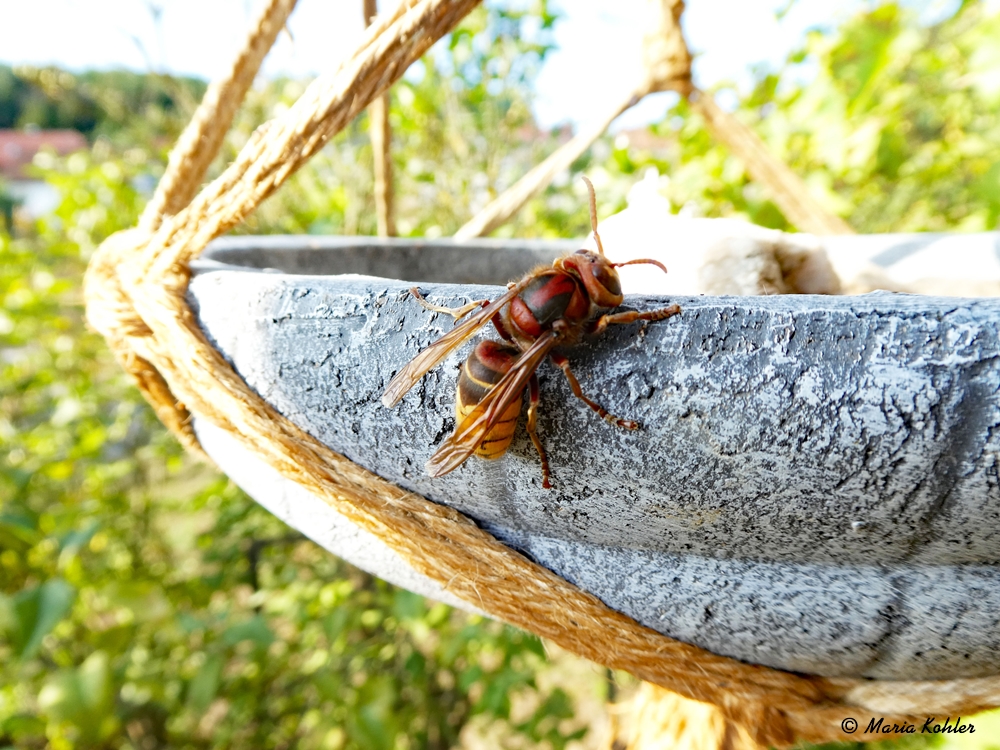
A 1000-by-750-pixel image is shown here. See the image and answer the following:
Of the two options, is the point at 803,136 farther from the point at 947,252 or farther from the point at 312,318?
the point at 312,318

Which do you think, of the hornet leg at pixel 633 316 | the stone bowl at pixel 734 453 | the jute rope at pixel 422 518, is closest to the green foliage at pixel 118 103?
the jute rope at pixel 422 518

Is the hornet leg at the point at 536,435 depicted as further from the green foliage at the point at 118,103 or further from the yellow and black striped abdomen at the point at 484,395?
the green foliage at the point at 118,103

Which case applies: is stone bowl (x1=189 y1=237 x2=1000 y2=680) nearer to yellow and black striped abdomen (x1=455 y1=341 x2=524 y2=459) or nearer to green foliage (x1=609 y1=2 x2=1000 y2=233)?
yellow and black striped abdomen (x1=455 y1=341 x2=524 y2=459)

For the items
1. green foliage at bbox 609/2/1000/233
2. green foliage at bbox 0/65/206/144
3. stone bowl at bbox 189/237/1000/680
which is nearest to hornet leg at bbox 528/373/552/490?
stone bowl at bbox 189/237/1000/680

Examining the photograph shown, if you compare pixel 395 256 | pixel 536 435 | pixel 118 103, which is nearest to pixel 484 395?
pixel 536 435

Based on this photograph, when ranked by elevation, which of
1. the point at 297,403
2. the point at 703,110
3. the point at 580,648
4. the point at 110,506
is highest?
the point at 703,110

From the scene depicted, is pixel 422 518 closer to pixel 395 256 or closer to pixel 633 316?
pixel 633 316

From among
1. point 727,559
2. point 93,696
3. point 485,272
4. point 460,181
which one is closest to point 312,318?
point 727,559
